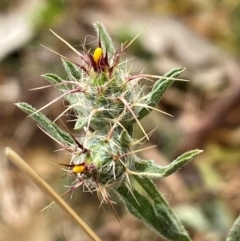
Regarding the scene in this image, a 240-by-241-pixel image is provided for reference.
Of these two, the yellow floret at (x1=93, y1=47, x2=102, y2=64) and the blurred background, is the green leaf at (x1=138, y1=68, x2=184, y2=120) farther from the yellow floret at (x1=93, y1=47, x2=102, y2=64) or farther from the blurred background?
the blurred background

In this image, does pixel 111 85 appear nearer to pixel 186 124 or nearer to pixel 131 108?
pixel 131 108

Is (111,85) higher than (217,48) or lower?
higher

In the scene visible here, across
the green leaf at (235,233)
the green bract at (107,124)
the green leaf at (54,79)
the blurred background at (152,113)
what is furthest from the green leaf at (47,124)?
the blurred background at (152,113)

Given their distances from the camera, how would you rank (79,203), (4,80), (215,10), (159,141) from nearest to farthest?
(79,203) < (159,141) < (4,80) < (215,10)

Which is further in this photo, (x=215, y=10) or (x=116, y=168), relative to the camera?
(x=215, y=10)

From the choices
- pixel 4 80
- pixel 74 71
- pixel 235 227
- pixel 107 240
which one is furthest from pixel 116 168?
pixel 4 80

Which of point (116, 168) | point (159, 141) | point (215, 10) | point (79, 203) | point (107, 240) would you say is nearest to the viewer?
point (116, 168)

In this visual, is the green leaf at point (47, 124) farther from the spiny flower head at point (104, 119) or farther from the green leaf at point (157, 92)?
the green leaf at point (157, 92)

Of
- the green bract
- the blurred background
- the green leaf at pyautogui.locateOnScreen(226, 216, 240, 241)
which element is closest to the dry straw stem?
the green bract
